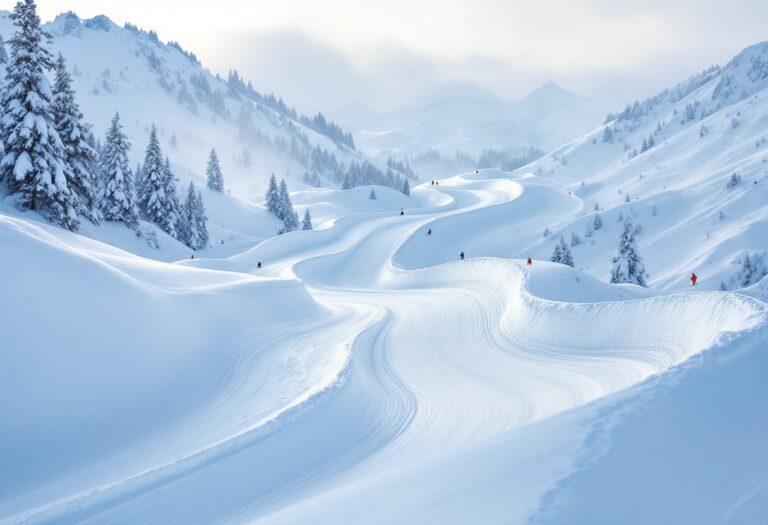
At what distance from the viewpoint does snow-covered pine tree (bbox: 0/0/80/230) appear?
24.6 meters

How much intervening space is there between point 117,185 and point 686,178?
67154mm

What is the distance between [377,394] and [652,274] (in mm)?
35187

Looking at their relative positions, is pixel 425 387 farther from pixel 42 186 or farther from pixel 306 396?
pixel 42 186

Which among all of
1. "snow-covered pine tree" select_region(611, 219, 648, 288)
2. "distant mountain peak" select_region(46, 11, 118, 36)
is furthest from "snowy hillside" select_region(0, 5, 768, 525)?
"distant mountain peak" select_region(46, 11, 118, 36)

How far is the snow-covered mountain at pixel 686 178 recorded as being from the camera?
37.6 meters

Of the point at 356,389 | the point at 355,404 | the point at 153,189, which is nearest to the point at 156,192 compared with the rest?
the point at 153,189

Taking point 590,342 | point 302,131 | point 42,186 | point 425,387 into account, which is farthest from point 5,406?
point 302,131

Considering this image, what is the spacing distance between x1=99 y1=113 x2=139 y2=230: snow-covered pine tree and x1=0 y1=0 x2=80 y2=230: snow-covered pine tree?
36.2 ft

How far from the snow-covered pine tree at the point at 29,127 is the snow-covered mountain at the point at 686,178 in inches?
1567

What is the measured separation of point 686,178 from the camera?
203 feet

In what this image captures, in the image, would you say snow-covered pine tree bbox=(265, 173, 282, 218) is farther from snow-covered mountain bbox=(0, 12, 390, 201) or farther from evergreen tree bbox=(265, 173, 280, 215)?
snow-covered mountain bbox=(0, 12, 390, 201)

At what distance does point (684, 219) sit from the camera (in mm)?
45969

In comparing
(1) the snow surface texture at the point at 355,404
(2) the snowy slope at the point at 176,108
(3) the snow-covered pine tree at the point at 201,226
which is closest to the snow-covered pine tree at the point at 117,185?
(3) the snow-covered pine tree at the point at 201,226

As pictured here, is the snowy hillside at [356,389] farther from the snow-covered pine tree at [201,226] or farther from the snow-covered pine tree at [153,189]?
the snow-covered pine tree at [201,226]
